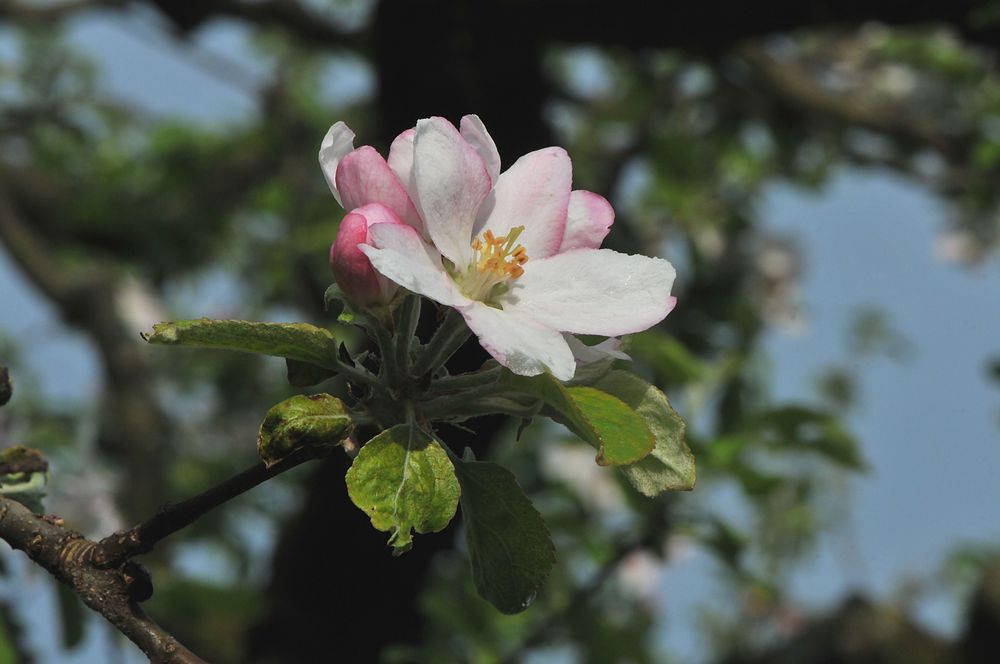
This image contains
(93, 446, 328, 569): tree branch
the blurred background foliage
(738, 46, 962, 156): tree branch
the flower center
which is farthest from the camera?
(738, 46, 962, 156): tree branch

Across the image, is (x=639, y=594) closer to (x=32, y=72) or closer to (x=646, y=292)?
(x=646, y=292)

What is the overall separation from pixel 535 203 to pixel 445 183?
74 mm

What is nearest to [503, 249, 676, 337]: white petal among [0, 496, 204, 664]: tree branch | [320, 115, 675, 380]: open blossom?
[320, 115, 675, 380]: open blossom

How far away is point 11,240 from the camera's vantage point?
390 cm

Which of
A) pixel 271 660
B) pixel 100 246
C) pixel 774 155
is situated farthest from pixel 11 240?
pixel 774 155

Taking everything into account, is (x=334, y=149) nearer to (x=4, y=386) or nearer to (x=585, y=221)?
(x=585, y=221)

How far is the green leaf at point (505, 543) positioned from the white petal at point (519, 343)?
0.31 feet

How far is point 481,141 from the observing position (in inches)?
28.3

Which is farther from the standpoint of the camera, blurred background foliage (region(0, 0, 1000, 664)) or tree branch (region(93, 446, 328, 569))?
blurred background foliage (region(0, 0, 1000, 664))

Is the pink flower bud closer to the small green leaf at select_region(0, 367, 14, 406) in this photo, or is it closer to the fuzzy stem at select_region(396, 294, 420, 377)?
the fuzzy stem at select_region(396, 294, 420, 377)

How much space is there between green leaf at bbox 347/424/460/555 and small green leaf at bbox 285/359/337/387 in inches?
2.9

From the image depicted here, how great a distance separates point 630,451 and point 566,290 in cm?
11

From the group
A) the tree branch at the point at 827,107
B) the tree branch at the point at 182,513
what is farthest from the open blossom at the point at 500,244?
the tree branch at the point at 827,107

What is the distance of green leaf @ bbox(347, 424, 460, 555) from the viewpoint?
0.62 m
